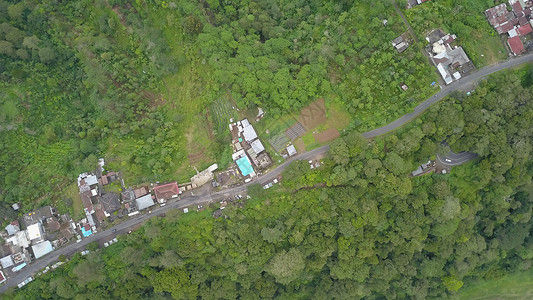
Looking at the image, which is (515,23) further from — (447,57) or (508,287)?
(508,287)

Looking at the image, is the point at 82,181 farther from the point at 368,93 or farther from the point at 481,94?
the point at 481,94

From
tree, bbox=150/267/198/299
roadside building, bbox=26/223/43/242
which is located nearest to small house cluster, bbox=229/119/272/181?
tree, bbox=150/267/198/299

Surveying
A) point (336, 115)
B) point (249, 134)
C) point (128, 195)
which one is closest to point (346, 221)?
point (336, 115)

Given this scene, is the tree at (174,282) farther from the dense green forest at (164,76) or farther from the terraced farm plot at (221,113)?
the terraced farm plot at (221,113)

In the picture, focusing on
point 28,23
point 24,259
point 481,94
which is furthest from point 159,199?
point 481,94

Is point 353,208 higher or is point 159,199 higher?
point 159,199

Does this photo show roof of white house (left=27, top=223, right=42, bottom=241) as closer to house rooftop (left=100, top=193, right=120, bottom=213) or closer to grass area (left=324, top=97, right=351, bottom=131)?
house rooftop (left=100, top=193, right=120, bottom=213)

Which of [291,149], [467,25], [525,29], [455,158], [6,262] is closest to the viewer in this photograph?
[525,29]
